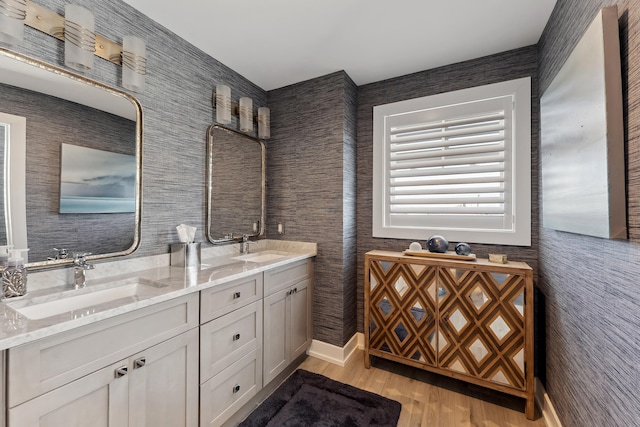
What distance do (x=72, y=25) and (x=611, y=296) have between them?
8.81 ft

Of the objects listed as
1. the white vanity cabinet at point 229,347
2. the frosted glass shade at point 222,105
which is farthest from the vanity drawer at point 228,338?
the frosted glass shade at point 222,105

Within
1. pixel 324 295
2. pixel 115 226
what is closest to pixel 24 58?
pixel 115 226

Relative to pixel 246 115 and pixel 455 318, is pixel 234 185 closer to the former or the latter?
pixel 246 115

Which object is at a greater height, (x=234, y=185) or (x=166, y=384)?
(x=234, y=185)

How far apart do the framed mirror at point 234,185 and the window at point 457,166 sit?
112cm

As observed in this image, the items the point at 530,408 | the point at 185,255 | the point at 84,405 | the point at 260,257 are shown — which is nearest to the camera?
the point at 84,405

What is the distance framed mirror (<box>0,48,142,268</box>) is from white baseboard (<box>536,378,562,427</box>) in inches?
105

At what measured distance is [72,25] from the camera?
1.36 m

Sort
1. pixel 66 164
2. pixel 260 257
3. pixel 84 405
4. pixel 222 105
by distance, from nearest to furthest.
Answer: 1. pixel 84 405
2. pixel 66 164
3. pixel 222 105
4. pixel 260 257

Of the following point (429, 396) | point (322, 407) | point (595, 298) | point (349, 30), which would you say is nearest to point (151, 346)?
point (322, 407)

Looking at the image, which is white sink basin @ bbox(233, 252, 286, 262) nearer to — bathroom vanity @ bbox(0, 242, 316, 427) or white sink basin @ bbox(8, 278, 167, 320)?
bathroom vanity @ bbox(0, 242, 316, 427)

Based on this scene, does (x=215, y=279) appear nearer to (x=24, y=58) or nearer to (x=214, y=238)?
(x=214, y=238)

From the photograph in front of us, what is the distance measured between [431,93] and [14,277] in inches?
112

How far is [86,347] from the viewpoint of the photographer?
1.02m
